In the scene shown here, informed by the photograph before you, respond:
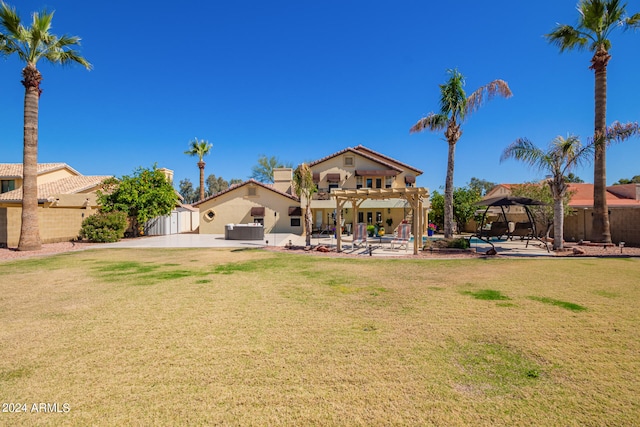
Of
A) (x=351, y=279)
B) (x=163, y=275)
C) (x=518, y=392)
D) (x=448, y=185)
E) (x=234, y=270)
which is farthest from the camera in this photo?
(x=448, y=185)

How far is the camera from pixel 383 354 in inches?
182

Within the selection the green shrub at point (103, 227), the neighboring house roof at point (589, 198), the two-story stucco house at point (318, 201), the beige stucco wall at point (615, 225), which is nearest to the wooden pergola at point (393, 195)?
the two-story stucco house at point (318, 201)

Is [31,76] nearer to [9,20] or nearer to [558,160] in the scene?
[9,20]

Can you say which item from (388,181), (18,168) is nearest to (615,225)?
(388,181)

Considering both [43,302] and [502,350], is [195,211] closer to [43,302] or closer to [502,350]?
[43,302]

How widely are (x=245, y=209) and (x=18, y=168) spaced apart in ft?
90.9

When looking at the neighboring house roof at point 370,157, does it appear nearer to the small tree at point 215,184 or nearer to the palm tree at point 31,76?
the palm tree at point 31,76

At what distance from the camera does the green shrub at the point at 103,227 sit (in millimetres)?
22266

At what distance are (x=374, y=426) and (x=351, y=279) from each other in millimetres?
6814

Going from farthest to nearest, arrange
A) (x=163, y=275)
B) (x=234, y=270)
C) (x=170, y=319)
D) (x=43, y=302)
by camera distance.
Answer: (x=234, y=270) < (x=163, y=275) < (x=43, y=302) < (x=170, y=319)

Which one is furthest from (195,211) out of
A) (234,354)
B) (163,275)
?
(234,354)

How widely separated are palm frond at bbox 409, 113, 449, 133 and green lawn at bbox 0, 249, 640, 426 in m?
12.6

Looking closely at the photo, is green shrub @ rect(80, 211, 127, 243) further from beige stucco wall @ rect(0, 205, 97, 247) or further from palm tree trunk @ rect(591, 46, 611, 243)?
palm tree trunk @ rect(591, 46, 611, 243)

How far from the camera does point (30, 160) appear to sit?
17.1 metres
